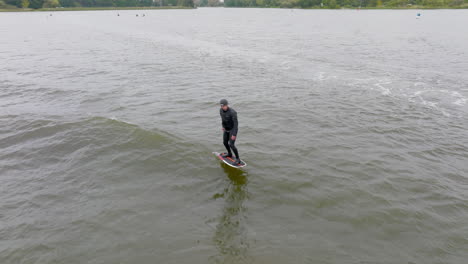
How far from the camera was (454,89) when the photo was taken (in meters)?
23.8

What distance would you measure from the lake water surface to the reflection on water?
54mm

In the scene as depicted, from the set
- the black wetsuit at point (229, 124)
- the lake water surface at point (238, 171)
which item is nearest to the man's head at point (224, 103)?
the black wetsuit at point (229, 124)

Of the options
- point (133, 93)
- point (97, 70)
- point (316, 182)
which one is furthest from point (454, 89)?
point (97, 70)

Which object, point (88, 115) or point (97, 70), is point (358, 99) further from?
point (97, 70)

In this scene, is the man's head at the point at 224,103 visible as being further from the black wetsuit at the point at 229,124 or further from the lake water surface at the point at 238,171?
the lake water surface at the point at 238,171

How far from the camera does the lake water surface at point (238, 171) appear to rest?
Result: 28.2 ft

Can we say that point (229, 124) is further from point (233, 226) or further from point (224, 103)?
point (233, 226)

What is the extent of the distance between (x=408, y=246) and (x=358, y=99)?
15.3 metres

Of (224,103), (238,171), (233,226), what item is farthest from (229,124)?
(233,226)

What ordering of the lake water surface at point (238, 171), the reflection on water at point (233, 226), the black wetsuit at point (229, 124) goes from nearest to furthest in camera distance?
the reflection on water at point (233, 226), the lake water surface at point (238, 171), the black wetsuit at point (229, 124)

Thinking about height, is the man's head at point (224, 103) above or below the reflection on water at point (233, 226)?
above

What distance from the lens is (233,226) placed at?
9312mm

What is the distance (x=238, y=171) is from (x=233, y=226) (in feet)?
11.9

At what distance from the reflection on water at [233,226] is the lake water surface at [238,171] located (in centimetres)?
5
